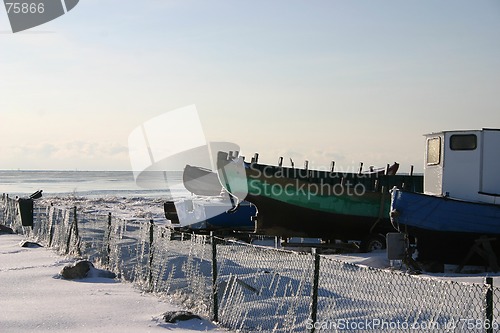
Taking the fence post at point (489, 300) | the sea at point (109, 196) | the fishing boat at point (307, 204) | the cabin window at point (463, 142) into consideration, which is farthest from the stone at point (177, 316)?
the sea at point (109, 196)

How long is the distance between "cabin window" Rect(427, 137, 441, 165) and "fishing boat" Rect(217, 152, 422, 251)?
223 centimetres

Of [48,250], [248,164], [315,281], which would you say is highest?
[248,164]

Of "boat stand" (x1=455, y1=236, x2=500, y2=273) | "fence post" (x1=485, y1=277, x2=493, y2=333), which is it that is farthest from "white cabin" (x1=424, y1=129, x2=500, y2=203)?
"fence post" (x1=485, y1=277, x2=493, y2=333)

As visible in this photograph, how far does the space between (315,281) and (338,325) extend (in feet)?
4.53

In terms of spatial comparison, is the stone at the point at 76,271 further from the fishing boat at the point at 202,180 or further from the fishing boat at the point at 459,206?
the fishing boat at the point at 202,180

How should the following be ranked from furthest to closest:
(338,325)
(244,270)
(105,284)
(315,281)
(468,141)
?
(468,141) < (244,270) < (105,284) < (338,325) < (315,281)

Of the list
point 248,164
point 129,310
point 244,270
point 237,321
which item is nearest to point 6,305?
point 129,310

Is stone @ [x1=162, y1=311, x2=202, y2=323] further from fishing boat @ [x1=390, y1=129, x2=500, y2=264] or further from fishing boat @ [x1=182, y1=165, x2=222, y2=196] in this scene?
fishing boat @ [x1=182, y1=165, x2=222, y2=196]

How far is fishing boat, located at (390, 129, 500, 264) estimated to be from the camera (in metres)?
13.9

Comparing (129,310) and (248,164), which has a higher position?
(248,164)

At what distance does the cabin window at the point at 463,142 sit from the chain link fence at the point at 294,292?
4536mm

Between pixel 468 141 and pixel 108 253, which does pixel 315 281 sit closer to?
pixel 108 253

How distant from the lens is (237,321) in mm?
8203

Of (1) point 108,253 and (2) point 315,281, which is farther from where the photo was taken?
(1) point 108,253
